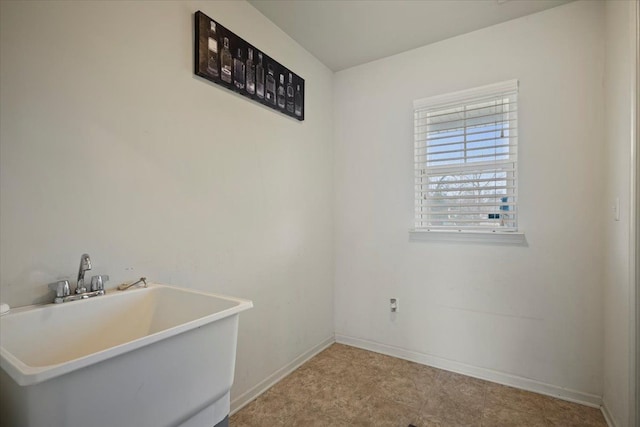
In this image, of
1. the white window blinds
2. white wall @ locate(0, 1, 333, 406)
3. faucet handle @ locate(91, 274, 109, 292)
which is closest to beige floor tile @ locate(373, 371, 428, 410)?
white wall @ locate(0, 1, 333, 406)

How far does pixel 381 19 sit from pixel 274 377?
2693mm

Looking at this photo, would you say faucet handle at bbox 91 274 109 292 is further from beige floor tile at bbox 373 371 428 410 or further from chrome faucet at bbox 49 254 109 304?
beige floor tile at bbox 373 371 428 410

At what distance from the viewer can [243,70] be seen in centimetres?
196

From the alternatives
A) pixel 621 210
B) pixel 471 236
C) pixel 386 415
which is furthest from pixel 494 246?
pixel 386 415

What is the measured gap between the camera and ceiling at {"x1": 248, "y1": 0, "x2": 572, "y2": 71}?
6.66ft

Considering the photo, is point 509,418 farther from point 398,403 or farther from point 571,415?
point 398,403

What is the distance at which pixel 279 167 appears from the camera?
2.31 metres

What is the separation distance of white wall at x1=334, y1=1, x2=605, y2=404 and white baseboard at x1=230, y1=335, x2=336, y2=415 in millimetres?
320

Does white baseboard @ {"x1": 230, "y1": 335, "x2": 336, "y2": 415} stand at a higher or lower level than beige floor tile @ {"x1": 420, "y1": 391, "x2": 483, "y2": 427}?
higher

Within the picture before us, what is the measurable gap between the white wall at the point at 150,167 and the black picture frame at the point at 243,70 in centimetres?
6

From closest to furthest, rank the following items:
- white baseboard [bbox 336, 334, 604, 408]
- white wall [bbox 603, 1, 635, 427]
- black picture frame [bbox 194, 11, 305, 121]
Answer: white wall [bbox 603, 1, 635, 427] → black picture frame [bbox 194, 11, 305, 121] → white baseboard [bbox 336, 334, 604, 408]

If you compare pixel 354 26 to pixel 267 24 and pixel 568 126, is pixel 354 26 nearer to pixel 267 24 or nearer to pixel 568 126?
pixel 267 24

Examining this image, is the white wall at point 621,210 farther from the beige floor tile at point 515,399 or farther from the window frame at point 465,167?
the window frame at point 465,167

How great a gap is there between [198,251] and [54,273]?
0.65m
